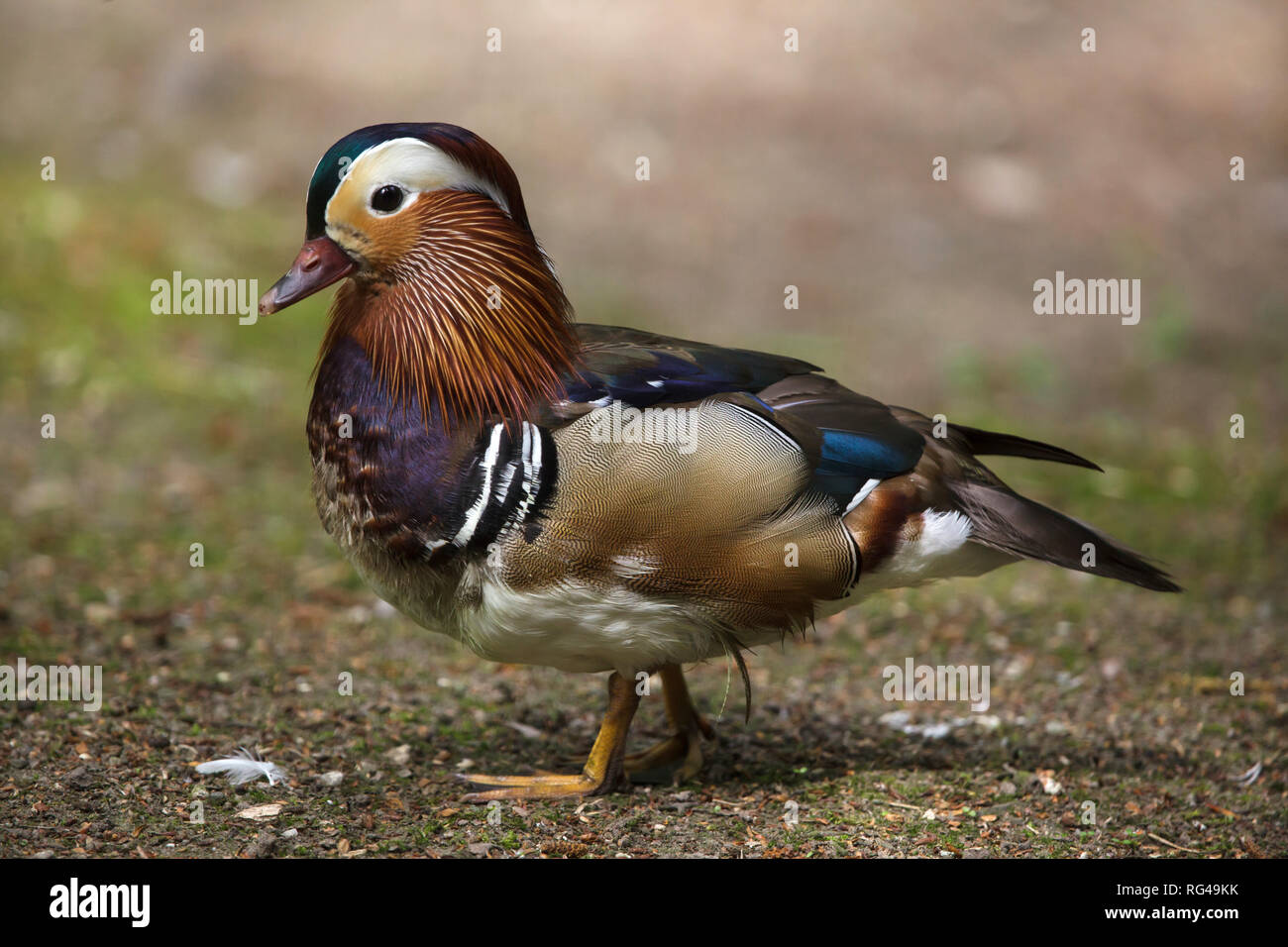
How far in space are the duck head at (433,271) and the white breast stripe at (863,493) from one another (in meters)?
0.81

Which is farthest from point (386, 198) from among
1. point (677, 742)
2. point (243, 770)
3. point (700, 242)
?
point (700, 242)

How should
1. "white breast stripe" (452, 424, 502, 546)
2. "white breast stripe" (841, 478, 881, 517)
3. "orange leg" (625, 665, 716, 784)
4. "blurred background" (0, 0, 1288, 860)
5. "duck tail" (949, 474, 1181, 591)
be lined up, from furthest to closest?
1. "blurred background" (0, 0, 1288, 860)
2. "orange leg" (625, 665, 716, 784)
3. "duck tail" (949, 474, 1181, 591)
4. "white breast stripe" (841, 478, 881, 517)
5. "white breast stripe" (452, 424, 502, 546)

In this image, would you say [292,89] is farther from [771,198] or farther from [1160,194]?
[1160,194]

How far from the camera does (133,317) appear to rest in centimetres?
767

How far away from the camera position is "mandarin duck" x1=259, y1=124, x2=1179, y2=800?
328 cm

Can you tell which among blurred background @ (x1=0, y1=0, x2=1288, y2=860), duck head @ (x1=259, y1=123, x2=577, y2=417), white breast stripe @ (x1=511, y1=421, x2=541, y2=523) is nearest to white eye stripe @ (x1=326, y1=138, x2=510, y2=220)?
duck head @ (x1=259, y1=123, x2=577, y2=417)

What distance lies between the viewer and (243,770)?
12.1ft

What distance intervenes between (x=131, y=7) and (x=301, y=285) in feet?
29.6

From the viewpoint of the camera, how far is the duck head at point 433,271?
3.30m

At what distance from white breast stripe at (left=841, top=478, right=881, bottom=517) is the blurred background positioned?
61.6 inches

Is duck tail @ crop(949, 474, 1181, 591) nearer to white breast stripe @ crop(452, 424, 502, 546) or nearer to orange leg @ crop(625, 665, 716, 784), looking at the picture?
orange leg @ crop(625, 665, 716, 784)

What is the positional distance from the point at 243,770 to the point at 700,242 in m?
6.28

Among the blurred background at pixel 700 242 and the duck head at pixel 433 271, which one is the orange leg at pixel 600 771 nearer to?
the duck head at pixel 433 271

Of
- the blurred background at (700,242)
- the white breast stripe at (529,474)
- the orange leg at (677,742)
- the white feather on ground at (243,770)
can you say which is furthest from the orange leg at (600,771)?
the blurred background at (700,242)
